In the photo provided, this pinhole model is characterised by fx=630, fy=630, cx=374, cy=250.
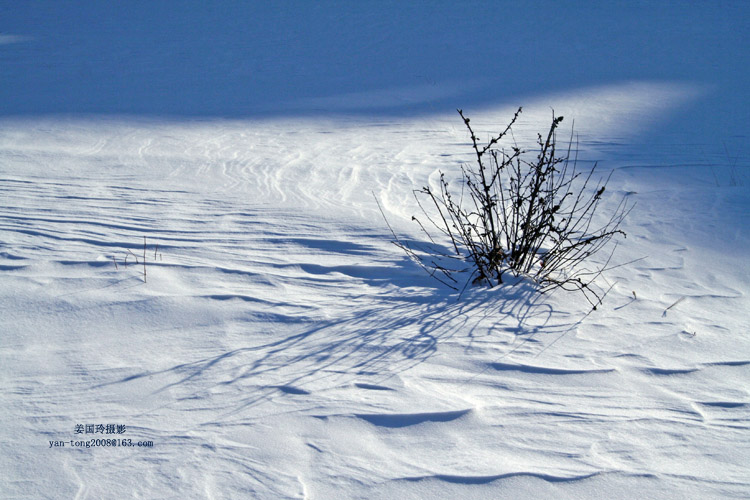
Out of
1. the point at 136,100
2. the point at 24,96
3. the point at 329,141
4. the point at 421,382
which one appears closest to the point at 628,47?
the point at 329,141

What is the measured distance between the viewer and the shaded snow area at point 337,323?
1.98m

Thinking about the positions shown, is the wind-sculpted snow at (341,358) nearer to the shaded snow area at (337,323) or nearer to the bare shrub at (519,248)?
the shaded snow area at (337,323)

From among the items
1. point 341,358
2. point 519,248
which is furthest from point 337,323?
point 519,248

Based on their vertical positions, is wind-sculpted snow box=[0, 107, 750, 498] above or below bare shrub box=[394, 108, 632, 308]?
below

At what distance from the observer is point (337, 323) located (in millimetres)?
2793

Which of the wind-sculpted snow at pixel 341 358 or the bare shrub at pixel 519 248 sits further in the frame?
the bare shrub at pixel 519 248

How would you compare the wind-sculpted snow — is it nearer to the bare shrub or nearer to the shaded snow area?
the shaded snow area

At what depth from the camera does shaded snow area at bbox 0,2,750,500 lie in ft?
6.50

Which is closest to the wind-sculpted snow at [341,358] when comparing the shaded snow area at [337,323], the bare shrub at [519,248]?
the shaded snow area at [337,323]

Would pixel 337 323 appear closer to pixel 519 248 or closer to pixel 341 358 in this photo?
pixel 341 358

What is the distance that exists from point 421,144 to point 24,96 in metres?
5.00

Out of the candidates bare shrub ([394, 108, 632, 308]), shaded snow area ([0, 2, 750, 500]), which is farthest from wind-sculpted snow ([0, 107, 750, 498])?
bare shrub ([394, 108, 632, 308])

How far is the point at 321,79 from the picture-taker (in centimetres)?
877

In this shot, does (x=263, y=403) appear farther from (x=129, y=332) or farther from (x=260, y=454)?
(x=129, y=332)
